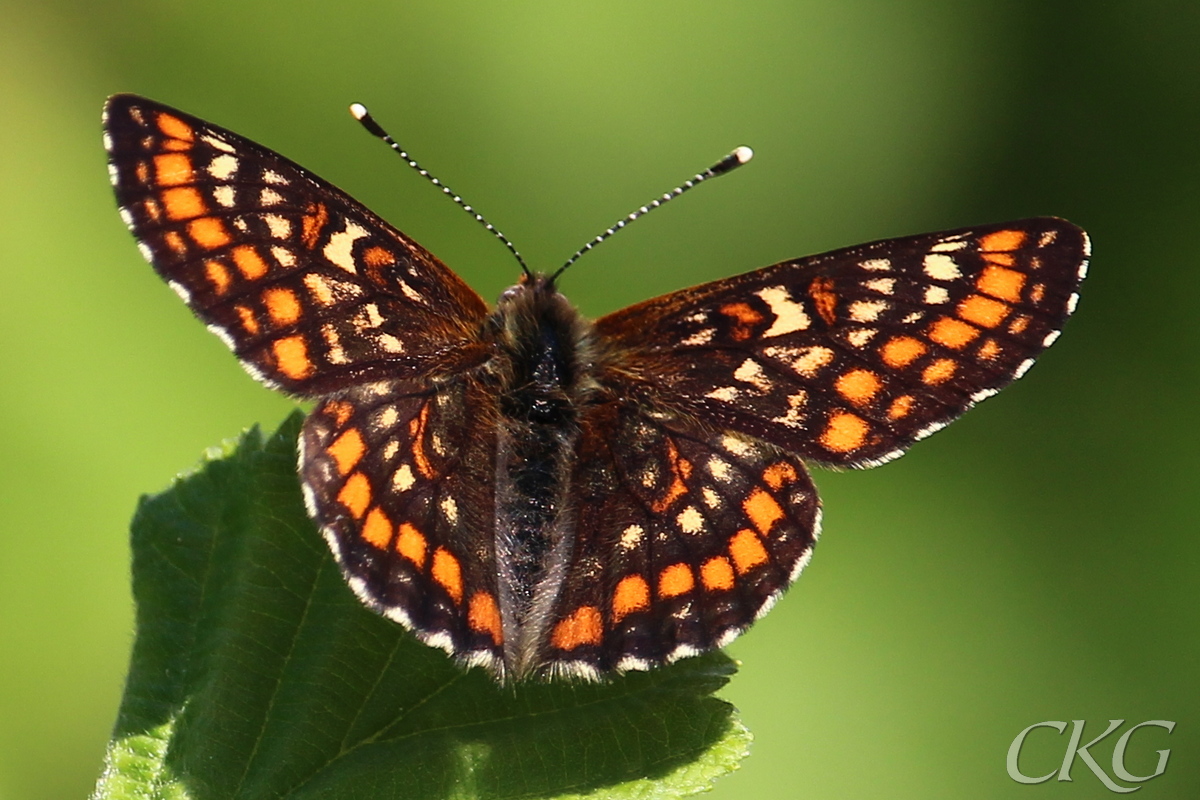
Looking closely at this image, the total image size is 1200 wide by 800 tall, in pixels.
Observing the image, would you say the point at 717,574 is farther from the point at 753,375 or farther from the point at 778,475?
the point at 753,375

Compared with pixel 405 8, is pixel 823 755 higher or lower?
lower

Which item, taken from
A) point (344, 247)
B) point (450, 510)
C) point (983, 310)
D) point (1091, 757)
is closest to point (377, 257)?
point (344, 247)

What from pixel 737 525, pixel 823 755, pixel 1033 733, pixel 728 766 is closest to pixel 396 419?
pixel 737 525

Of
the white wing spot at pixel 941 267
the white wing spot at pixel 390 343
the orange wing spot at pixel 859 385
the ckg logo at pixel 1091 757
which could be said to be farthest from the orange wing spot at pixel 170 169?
the ckg logo at pixel 1091 757

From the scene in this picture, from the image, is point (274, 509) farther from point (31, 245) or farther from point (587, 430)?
point (31, 245)

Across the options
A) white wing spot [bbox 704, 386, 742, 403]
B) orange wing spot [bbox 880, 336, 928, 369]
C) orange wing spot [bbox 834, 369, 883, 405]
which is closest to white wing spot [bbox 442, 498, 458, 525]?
white wing spot [bbox 704, 386, 742, 403]

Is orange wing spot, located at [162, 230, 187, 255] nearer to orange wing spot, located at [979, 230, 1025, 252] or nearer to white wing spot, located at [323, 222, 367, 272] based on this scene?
white wing spot, located at [323, 222, 367, 272]
